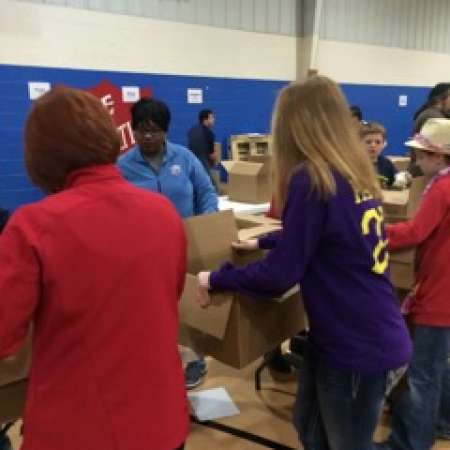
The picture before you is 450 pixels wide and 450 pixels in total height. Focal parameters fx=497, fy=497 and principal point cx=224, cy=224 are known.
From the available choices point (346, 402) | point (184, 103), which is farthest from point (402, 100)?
point (346, 402)

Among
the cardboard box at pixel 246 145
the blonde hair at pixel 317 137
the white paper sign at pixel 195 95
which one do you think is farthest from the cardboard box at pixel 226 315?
the cardboard box at pixel 246 145

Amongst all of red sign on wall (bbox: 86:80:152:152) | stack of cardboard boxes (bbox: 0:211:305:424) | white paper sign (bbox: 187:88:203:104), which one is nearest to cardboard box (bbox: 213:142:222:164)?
white paper sign (bbox: 187:88:203:104)

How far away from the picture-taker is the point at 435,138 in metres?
1.68

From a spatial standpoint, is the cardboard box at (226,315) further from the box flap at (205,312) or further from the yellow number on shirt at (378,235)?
the yellow number on shirt at (378,235)

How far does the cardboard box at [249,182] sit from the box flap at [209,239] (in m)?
1.56

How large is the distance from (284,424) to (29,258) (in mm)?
1743

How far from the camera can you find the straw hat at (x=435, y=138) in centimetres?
166

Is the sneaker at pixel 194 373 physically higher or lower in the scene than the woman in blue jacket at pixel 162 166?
lower

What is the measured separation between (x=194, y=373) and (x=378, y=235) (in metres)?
1.63

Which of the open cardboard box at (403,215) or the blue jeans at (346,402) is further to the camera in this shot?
the open cardboard box at (403,215)

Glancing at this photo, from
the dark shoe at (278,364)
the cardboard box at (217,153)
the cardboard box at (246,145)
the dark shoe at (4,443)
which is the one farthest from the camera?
the cardboard box at (246,145)

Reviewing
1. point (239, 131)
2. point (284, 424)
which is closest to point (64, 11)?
point (239, 131)

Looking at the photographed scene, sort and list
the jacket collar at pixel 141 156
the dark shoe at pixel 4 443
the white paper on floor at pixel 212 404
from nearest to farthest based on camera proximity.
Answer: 1. the dark shoe at pixel 4 443
2. the jacket collar at pixel 141 156
3. the white paper on floor at pixel 212 404

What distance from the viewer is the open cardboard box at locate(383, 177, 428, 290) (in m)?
1.78
